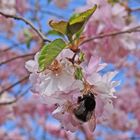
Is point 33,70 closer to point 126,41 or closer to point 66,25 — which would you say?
point 66,25

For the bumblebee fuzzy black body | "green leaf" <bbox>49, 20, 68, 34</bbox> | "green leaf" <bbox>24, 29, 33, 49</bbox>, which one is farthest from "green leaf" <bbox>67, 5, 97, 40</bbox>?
"green leaf" <bbox>24, 29, 33, 49</bbox>

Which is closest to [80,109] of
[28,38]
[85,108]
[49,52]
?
[85,108]

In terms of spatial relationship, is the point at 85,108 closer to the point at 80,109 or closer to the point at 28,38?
the point at 80,109

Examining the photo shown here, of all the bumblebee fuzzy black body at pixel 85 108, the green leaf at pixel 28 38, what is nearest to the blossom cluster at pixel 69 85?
the bumblebee fuzzy black body at pixel 85 108

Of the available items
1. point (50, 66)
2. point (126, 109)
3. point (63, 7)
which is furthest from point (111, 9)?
point (63, 7)

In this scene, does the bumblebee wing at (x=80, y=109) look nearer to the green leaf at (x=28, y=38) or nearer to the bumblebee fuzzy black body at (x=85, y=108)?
the bumblebee fuzzy black body at (x=85, y=108)

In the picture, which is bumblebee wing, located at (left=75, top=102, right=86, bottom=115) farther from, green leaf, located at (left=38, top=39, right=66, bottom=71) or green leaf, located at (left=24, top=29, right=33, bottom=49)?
green leaf, located at (left=24, top=29, right=33, bottom=49)
